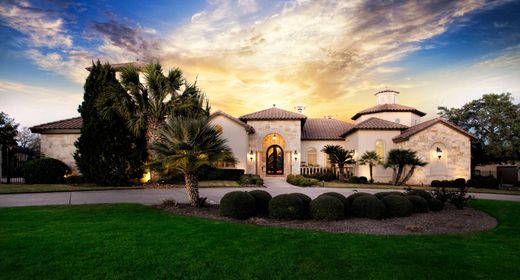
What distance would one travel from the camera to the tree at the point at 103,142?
17797 millimetres

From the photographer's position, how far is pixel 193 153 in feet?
30.5

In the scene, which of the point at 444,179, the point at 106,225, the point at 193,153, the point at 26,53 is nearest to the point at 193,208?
the point at 193,153

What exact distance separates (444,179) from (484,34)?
13.4 m

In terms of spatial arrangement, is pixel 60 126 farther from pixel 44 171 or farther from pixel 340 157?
pixel 340 157

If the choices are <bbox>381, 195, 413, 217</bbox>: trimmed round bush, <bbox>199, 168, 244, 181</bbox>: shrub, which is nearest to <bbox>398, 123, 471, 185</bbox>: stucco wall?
<bbox>199, 168, 244, 181</bbox>: shrub

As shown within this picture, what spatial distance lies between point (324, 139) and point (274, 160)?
5.70 meters

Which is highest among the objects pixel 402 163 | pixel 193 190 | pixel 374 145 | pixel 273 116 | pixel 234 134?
pixel 273 116

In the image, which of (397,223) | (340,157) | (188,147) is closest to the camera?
(397,223)

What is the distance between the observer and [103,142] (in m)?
17.9

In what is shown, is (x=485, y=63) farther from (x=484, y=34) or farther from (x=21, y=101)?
(x=21, y=101)

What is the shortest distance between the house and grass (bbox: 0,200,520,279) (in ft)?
46.8

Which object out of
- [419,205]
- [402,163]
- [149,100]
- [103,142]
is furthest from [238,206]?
[402,163]

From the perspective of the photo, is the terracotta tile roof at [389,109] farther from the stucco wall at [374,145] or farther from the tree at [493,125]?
the tree at [493,125]

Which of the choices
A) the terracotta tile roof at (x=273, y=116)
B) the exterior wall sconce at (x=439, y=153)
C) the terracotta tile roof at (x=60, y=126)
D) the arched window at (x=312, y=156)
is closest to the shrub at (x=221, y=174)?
the terracotta tile roof at (x=273, y=116)
